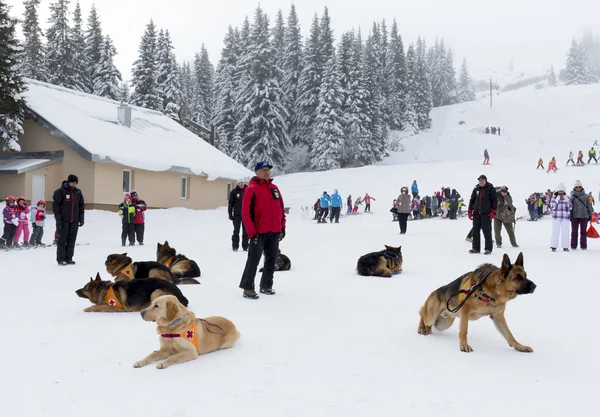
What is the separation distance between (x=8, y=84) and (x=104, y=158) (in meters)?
4.96

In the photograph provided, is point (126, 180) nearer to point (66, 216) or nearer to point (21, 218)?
point (21, 218)

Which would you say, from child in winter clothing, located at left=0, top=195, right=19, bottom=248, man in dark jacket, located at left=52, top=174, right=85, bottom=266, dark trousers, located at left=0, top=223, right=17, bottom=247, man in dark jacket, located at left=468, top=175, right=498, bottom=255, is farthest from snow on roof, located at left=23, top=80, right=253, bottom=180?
man in dark jacket, located at left=468, top=175, right=498, bottom=255

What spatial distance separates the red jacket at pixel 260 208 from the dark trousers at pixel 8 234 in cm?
1073

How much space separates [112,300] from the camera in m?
6.07

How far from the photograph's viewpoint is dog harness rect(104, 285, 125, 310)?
19.9 ft

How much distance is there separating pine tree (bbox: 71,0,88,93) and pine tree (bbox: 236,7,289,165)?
15.5m

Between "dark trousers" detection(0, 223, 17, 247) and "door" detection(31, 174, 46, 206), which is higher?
"door" detection(31, 174, 46, 206)

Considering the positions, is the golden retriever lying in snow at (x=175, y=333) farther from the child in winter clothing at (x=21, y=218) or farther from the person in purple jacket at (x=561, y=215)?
the child in winter clothing at (x=21, y=218)

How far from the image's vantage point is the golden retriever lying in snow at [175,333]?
4.07 metres

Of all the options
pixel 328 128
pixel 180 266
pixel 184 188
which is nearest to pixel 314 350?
pixel 180 266

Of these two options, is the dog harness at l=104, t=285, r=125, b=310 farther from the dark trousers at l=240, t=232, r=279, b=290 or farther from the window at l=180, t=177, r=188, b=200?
the window at l=180, t=177, r=188, b=200

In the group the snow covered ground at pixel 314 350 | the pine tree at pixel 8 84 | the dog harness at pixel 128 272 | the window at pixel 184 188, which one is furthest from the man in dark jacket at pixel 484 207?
the window at pixel 184 188

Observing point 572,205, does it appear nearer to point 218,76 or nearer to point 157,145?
point 157,145

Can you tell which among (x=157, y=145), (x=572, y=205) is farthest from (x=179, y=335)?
(x=157, y=145)
